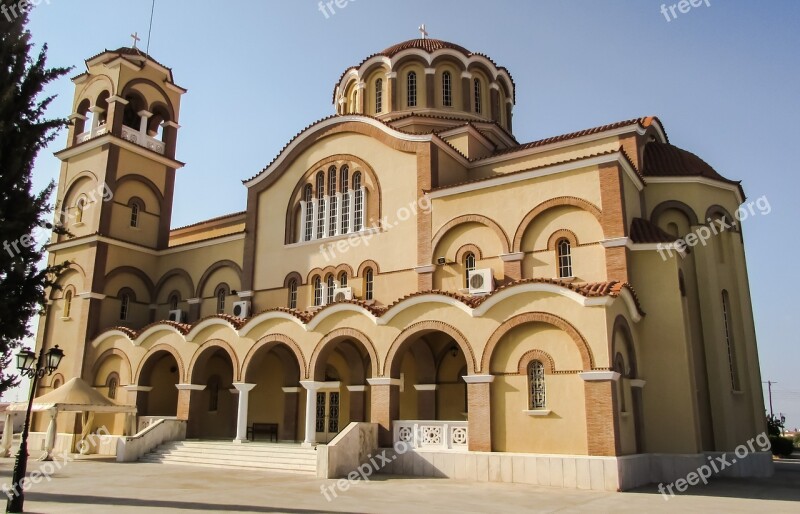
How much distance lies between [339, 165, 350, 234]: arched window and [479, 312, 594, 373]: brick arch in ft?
25.6

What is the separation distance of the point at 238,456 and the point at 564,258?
34.5 feet

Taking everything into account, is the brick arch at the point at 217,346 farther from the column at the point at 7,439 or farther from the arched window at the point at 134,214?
the arched window at the point at 134,214

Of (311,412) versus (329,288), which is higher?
(329,288)

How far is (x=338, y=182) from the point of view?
2270 centimetres

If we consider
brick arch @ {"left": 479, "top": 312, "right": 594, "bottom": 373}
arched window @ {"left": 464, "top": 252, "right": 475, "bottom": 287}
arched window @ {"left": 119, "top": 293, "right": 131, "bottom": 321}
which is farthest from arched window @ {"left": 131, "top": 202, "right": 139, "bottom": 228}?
brick arch @ {"left": 479, "top": 312, "right": 594, "bottom": 373}

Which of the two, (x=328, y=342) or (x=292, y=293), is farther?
(x=292, y=293)

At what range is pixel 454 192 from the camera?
65.2ft

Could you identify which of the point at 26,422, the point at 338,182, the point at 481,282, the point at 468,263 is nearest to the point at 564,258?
the point at 481,282

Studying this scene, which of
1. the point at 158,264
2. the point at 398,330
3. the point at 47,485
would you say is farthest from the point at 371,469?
the point at 158,264

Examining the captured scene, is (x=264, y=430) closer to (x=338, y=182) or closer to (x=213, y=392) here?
(x=213, y=392)

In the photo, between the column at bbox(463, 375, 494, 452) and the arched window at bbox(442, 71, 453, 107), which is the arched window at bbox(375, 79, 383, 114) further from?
Result: the column at bbox(463, 375, 494, 452)

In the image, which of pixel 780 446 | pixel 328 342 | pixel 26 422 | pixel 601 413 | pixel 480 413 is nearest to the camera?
pixel 26 422

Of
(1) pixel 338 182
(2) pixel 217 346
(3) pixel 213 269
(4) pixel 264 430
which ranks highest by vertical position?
(1) pixel 338 182

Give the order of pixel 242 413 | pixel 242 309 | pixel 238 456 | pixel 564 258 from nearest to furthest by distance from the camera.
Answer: pixel 564 258 → pixel 238 456 → pixel 242 413 → pixel 242 309
